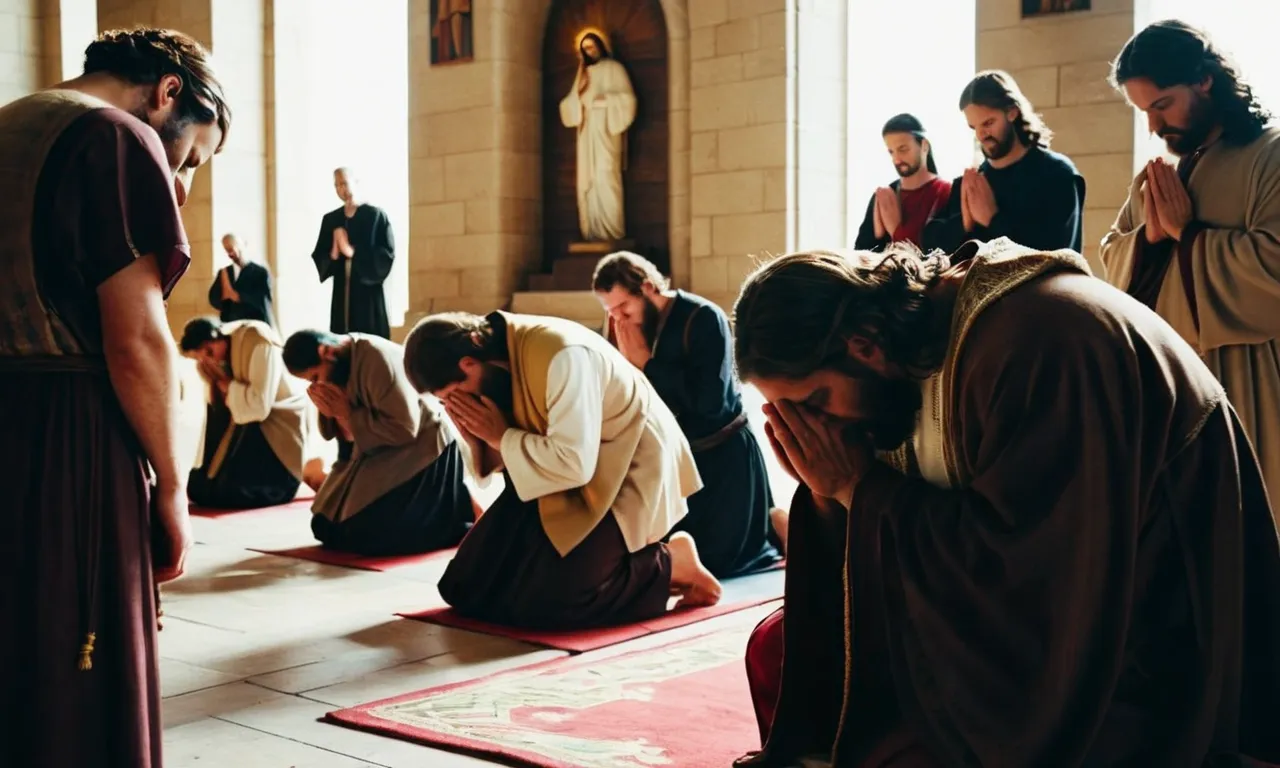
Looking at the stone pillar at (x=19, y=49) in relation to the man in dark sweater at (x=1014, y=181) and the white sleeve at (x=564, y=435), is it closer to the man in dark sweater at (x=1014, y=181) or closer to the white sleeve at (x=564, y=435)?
the white sleeve at (x=564, y=435)

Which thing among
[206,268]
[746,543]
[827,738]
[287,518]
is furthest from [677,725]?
[206,268]

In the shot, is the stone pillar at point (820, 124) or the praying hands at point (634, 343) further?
the stone pillar at point (820, 124)

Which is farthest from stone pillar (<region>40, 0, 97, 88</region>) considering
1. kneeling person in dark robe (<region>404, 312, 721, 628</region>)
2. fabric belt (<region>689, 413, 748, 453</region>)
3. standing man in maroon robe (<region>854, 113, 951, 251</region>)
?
kneeling person in dark robe (<region>404, 312, 721, 628</region>)

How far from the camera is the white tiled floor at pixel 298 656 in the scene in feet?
10.8

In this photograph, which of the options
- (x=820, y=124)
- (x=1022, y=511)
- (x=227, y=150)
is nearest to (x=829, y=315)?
(x=1022, y=511)

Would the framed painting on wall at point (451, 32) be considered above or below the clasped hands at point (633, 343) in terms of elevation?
above

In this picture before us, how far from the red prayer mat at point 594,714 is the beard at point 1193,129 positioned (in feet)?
5.73

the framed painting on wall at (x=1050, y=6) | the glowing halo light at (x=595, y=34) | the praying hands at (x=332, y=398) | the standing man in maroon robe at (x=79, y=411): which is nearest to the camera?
the standing man in maroon robe at (x=79, y=411)

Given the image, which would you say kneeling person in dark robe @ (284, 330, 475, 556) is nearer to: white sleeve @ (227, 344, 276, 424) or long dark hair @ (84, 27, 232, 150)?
white sleeve @ (227, 344, 276, 424)

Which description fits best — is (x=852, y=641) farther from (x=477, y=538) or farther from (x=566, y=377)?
(x=477, y=538)

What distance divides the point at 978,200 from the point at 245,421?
4469 millimetres

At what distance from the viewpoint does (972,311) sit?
2.09 m

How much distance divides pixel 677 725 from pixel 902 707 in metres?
1.33

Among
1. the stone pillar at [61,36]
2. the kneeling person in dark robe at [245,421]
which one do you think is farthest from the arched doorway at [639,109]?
the stone pillar at [61,36]
